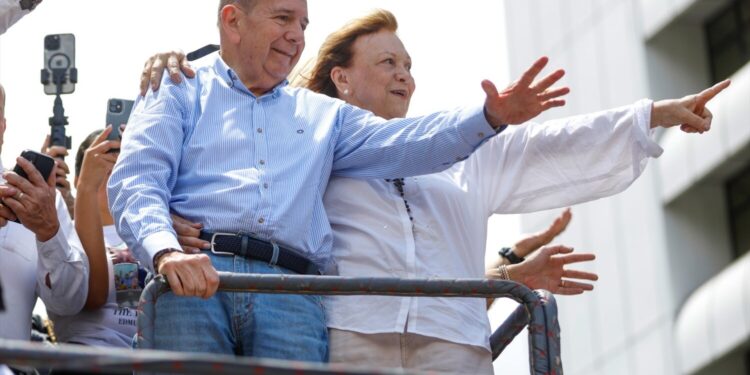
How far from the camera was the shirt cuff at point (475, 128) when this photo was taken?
6.32 meters

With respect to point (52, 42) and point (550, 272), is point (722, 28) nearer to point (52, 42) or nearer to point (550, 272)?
point (52, 42)

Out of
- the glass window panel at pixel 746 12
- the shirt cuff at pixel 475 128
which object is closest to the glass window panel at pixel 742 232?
the glass window panel at pixel 746 12

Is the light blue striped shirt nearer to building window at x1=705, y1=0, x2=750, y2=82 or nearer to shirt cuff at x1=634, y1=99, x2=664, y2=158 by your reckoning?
shirt cuff at x1=634, y1=99, x2=664, y2=158

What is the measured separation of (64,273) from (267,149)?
1.00m

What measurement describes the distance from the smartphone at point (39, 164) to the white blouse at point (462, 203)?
1.05 metres

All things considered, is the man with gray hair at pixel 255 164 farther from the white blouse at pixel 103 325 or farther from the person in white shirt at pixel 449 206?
the white blouse at pixel 103 325

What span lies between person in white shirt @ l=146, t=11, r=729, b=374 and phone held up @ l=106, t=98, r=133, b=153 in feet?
3.23

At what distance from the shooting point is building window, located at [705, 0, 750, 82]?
25969 millimetres

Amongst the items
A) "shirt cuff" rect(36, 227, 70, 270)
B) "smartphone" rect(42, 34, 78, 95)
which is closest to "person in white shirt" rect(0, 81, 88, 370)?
"shirt cuff" rect(36, 227, 70, 270)

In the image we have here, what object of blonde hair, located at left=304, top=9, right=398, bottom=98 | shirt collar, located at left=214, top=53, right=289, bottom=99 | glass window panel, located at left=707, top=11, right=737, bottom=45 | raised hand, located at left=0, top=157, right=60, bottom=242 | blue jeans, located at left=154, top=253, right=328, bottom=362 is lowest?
blue jeans, located at left=154, top=253, right=328, bottom=362

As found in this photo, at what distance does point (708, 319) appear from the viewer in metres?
24.9

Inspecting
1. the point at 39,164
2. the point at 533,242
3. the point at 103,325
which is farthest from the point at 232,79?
the point at 533,242

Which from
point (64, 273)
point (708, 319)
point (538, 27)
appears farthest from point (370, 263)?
point (538, 27)

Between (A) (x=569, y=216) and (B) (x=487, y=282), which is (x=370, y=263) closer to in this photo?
(B) (x=487, y=282)
